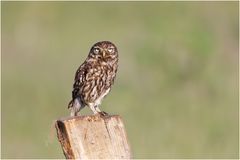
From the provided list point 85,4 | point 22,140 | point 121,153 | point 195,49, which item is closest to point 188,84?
point 195,49

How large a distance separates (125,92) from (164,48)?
195cm

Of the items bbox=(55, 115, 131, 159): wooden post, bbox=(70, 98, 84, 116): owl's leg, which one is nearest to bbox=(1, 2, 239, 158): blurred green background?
bbox=(70, 98, 84, 116): owl's leg

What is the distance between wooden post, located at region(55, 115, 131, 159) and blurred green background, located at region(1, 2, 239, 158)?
10.8ft

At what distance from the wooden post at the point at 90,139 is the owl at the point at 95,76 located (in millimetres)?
2091

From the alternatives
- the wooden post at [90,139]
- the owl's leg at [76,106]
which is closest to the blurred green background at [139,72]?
the owl's leg at [76,106]

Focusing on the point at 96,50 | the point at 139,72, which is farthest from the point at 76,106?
the point at 139,72

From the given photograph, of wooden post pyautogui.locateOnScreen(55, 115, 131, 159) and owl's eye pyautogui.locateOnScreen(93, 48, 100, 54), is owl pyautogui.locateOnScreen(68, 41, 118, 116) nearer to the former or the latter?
owl's eye pyautogui.locateOnScreen(93, 48, 100, 54)

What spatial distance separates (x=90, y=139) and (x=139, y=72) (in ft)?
21.0

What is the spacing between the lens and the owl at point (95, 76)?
6434 mm

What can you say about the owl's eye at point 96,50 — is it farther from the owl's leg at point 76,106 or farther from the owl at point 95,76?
the owl's leg at point 76,106

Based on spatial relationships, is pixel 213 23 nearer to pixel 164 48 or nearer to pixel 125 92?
pixel 164 48

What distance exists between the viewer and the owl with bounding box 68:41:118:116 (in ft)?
21.1

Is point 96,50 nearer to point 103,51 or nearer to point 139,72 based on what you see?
point 103,51

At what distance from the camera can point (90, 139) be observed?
4195 mm
